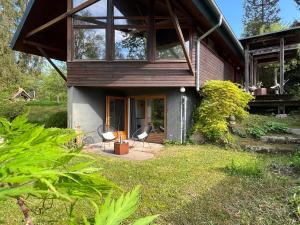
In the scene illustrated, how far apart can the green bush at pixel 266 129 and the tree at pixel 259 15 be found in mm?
29265

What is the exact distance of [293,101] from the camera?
39.9ft

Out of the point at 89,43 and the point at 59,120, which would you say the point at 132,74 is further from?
the point at 59,120

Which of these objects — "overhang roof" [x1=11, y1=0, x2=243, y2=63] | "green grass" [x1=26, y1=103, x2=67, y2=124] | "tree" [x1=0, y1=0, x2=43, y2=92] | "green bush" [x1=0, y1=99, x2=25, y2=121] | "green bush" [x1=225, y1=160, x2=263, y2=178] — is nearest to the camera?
"green bush" [x1=225, y1=160, x2=263, y2=178]

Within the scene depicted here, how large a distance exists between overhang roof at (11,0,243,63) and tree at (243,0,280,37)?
83.2 feet

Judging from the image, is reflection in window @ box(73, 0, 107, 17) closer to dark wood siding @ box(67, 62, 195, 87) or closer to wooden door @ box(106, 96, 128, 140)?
dark wood siding @ box(67, 62, 195, 87)

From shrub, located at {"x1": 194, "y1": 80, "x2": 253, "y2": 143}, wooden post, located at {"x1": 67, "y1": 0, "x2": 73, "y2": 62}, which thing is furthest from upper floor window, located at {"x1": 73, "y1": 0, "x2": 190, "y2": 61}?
shrub, located at {"x1": 194, "y1": 80, "x2": 253, "y2": 143}

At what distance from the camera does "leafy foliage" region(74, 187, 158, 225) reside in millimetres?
734

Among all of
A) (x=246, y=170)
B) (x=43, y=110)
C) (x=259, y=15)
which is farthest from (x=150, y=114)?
(x=259, y=15)

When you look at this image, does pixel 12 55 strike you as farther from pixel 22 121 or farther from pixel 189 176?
pixel 22 121

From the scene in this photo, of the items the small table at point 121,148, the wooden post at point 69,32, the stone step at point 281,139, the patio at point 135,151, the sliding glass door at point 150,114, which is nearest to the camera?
the patio at point 135,151

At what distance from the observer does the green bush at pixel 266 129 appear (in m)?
10.3

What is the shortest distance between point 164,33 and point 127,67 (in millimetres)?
1833

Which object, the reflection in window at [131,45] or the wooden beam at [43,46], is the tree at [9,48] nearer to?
the wooden beam at [43,46]

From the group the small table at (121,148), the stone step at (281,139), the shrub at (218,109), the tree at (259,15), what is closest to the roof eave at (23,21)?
the small table at (121,148)
